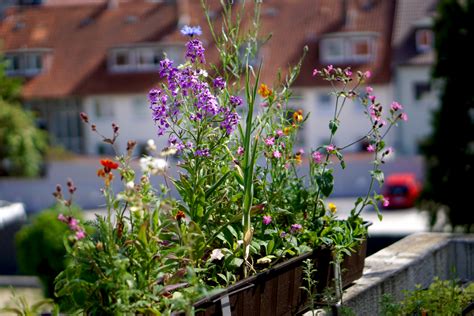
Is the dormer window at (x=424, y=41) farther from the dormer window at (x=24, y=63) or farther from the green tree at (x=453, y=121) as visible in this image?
the green tree at (x=453, y=121)

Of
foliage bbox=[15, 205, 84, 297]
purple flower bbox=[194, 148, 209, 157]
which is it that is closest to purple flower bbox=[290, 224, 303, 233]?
purple flower bbox=[194, 148, 209, 157]

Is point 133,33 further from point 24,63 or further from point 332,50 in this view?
point 332,50

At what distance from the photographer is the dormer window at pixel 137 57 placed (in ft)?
142

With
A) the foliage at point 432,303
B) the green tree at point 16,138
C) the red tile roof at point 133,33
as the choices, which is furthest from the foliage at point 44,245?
→ the green tree at point 16,138

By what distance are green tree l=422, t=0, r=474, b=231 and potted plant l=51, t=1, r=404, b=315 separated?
1108 centimetres

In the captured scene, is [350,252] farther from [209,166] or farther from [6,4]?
[6,4]

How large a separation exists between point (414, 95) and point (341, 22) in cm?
449

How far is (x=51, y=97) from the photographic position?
43.7m

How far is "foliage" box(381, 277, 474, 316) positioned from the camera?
12.1ft

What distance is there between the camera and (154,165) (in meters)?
2.74

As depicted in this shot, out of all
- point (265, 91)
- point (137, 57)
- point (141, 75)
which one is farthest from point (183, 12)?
point (265, 91)

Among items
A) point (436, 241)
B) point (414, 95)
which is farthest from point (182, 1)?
point (436, 241)

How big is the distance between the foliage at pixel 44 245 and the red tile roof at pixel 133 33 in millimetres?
22884

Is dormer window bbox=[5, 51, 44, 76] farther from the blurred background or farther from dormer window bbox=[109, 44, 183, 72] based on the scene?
dormer window bbox=[109, 44, 183, 72]
